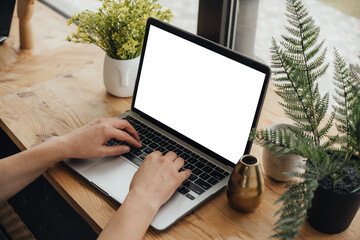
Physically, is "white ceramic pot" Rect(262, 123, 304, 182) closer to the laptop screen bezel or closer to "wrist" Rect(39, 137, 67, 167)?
the laptop screen bezel

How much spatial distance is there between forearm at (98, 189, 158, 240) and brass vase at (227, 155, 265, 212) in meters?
0.17

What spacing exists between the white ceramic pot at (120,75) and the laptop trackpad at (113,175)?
31 centimetres

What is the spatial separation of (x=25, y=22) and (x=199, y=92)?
91cm

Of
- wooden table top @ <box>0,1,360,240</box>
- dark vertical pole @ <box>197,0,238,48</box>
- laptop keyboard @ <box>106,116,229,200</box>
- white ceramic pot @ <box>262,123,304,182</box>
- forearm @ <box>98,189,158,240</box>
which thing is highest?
dark vertical pole @ <box>197,0,238,48</box>

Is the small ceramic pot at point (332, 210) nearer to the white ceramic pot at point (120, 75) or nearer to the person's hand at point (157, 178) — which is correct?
the person's hand at point (157, 178)

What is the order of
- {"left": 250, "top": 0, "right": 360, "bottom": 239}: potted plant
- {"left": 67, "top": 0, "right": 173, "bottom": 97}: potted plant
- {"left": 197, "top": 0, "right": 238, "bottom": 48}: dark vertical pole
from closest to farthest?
{"left": 250, "top": 0, "right": 360, "bottom": 239}: potted plant
{"left": 67, "top": 0, "right": 173, "bottom": 97}: potted plant
{"left": 197, "top": 0, "right": 238, "bottom": 48}: dark vertical pole

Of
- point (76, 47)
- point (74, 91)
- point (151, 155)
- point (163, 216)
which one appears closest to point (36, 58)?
point (76, 47)

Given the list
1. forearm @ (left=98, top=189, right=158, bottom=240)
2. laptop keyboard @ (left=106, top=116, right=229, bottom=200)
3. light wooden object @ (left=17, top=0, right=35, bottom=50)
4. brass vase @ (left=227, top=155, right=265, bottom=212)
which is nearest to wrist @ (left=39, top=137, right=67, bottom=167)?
laptop keyboard @ (left=106, top=116, right=229, bottom=200)

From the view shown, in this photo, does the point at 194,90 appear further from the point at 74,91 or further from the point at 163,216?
the point at 74,91

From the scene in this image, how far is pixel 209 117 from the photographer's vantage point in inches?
38.1

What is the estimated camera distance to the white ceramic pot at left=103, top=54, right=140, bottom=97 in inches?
47.1

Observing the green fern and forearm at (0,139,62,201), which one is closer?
the green fern

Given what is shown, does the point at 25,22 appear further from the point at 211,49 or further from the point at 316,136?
the point at 316,136

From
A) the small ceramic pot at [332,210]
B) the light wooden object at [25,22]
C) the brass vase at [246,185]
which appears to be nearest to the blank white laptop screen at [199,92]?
the brass vase at [246,185]
